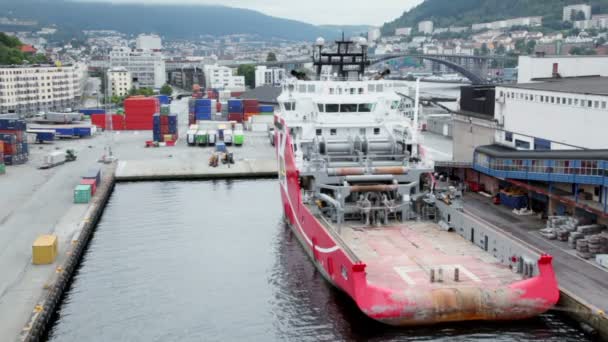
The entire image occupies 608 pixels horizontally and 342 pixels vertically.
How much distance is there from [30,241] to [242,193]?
16.1m

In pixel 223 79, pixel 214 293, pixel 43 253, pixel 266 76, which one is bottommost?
pixel 214 293

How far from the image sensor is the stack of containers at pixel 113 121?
251 feet

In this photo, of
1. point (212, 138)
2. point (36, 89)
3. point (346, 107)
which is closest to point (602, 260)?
point (346, 107)

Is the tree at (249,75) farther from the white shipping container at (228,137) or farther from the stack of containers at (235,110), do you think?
the white shipping container at (228,137)

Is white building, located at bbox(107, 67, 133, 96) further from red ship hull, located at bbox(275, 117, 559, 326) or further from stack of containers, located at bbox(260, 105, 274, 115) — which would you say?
red ship hull, located at bbox(275, 117, 559, 326)

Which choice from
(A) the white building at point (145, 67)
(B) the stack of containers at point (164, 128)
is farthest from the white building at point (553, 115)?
(A) the white building at point (145, 67)

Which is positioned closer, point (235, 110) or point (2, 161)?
point (2, 161)

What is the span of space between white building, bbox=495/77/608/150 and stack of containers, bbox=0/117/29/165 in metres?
32.5

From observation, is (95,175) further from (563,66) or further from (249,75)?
(249,75)

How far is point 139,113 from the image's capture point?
76250mm

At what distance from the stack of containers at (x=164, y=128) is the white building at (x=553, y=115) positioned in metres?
33.5

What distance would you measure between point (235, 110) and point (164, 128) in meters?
17.7

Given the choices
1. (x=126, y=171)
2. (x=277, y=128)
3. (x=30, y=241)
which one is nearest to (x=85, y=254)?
(x=30, y=241)

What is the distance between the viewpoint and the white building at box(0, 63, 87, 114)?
89.2m
